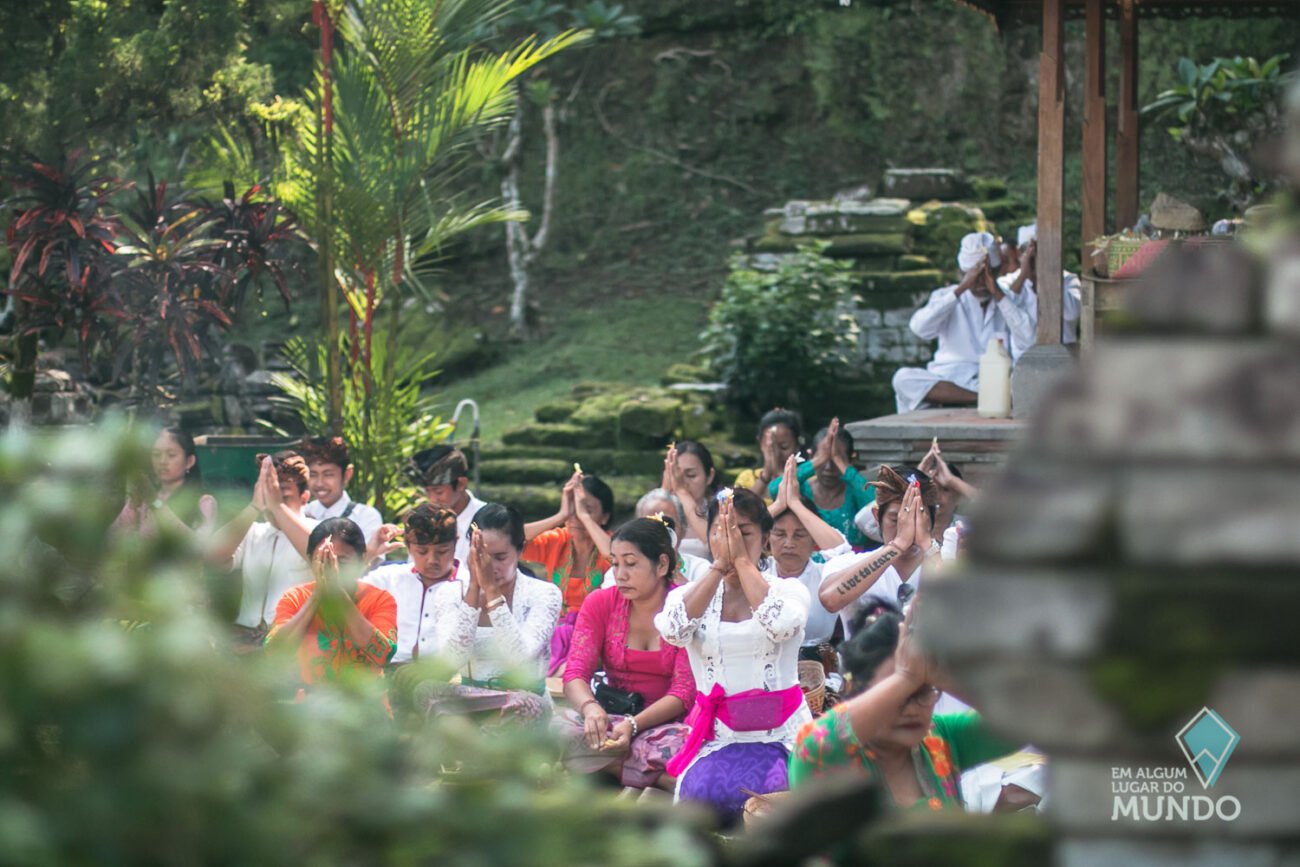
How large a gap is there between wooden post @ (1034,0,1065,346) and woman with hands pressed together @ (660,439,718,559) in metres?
2.27

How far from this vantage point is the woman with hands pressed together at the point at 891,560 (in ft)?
17.5

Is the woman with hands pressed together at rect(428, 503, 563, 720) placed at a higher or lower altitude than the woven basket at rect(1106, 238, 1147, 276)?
lower

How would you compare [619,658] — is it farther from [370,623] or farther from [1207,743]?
[1207,743]

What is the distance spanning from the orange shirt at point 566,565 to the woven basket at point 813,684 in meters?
1.29

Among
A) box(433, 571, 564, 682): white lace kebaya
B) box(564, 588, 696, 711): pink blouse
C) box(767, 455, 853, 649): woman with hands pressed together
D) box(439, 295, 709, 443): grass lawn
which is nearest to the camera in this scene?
box(564, 588, 696, 711): pink blouse

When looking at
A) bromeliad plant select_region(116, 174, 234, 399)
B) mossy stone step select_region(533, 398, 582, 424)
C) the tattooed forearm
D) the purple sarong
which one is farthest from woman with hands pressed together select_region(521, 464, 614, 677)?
mossy stone step select_region(533, 398, 582, 424)

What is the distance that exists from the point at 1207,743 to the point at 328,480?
225 inches

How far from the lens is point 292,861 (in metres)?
1.53

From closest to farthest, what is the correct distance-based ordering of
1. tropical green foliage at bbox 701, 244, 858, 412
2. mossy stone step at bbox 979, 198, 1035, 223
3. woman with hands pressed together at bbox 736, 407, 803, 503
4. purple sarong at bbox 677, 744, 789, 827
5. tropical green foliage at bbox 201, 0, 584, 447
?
purple sarong at bbox 677, 744, 789, 827
woman with hands pressed together at bbox 736, 407, 803, 503
tropical green foliage at bbox 201, 0, 584, 447
tropical green foliage at bbox 701, 244, 858, 412
mossy stone step at bbox 979, 198, 1035, 223

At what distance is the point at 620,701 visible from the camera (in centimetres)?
541

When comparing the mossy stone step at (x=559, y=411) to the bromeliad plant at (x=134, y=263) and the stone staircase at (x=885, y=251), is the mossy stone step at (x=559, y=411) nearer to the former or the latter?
the stone staircase at (x=885, y=251)

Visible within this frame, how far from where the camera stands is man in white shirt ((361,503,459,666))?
607 cm

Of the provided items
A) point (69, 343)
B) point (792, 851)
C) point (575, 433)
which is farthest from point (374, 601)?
point (69, 343)

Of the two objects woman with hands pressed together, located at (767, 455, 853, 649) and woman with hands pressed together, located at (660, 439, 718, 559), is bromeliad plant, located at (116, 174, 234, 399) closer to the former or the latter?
woman with hands pressed together, located at (660, 439, 718, 559)
